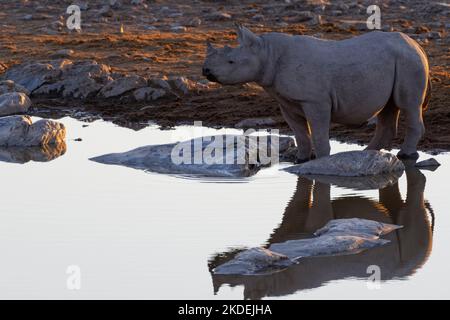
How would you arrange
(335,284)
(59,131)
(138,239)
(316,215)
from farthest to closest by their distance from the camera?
(59,131), (316,215), (138,239), (335,284)

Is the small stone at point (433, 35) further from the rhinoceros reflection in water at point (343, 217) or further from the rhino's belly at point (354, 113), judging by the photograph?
the rhinoceros reflection in water at point (343, 217)

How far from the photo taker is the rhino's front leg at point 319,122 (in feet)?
43.1

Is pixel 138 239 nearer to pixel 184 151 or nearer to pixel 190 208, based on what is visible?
pixel 190 208

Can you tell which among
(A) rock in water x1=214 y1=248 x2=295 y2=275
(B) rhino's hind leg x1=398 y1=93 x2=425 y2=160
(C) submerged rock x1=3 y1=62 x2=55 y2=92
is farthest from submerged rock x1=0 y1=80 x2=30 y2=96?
(A) rock in water x1=214 y1=248 x2=295 y2=275

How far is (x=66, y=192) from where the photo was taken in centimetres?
1213

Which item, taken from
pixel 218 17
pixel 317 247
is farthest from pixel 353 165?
pixel 218 17

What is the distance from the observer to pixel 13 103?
17625 millimetres

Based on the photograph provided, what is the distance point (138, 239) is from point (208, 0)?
69.9ft

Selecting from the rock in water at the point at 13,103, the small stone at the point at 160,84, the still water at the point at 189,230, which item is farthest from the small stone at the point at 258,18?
the still water at the point at 189,230

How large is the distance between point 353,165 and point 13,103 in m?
6.68

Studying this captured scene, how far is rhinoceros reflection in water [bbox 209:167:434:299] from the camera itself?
8.84 meters

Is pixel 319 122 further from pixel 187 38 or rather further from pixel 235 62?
pixel 187 38

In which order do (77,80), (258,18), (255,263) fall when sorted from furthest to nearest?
(258,18)
(77,80)
(255,263)

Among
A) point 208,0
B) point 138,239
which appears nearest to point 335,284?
point 138,239
